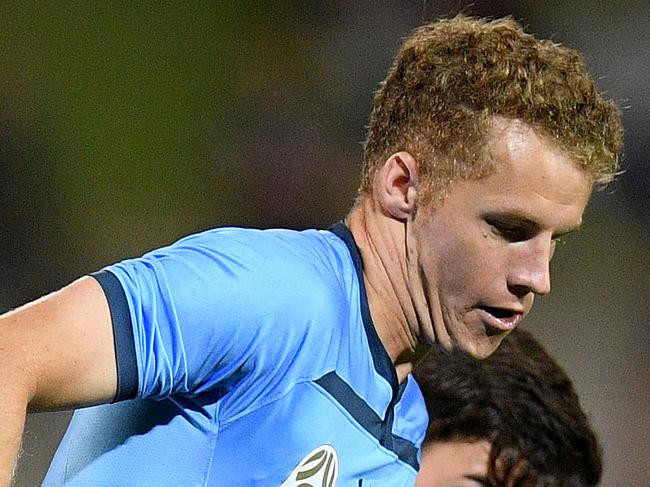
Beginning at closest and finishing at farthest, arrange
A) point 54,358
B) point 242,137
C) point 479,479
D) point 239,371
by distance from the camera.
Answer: point 54,358 → point 239,371 → point 479,479 → point 242,137

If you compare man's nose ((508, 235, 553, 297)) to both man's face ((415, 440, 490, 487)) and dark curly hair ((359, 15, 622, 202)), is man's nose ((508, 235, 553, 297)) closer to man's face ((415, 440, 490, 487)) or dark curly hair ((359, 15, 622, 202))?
dark curly hair ((359, 15, 622, 202))

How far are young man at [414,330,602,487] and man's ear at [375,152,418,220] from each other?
1.05 feet

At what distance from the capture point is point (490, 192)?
848 mm

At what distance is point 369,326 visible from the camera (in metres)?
0.86

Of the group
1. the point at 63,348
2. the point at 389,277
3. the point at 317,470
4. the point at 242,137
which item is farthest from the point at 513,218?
the point at 242,137

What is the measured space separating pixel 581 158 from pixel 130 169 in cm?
140

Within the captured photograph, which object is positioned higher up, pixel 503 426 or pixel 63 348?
pixel 63 348

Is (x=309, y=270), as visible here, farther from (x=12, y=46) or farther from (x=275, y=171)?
(x=12, y=46)

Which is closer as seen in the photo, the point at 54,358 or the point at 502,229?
the point at 54,358

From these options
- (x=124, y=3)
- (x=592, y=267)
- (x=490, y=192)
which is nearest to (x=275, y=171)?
(x=124, y=3)

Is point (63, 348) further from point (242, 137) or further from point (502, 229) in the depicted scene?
point (242, 137)

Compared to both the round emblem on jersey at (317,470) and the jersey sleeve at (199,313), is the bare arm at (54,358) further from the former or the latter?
the round emblem on jersey at (317,470)

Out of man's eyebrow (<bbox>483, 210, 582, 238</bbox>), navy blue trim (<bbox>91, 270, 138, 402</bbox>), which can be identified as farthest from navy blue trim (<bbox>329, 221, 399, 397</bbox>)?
navy blue trim (<bbox>91, 270, 138, 402</bbox>)

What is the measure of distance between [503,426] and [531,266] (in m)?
0.40
